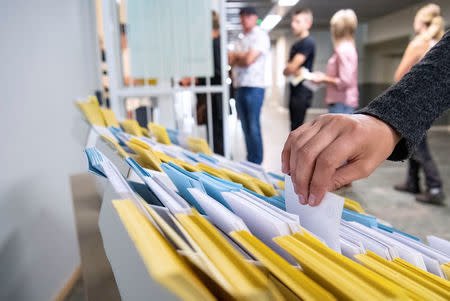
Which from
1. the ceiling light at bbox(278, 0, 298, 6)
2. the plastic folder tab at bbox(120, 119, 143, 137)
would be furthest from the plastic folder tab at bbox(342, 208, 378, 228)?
the ceiling light at bbox(278, 0, 298, 6)

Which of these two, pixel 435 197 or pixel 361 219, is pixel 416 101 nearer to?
pixel 361 219

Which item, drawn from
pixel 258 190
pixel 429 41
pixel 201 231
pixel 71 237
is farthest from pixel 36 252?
pixel 429 41

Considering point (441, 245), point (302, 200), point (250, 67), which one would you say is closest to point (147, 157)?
point (302, 200)

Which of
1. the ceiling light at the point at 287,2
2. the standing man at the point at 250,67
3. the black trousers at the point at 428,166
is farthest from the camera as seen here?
the ceiling light at the point at 287,2

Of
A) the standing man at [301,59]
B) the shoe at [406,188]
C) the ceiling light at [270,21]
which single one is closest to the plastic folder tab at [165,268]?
the standing man at [301,59]

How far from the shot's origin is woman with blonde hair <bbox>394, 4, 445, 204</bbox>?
2.31 m

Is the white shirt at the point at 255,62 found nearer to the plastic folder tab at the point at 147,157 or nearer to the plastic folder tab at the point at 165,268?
the plastic folder tab at the point at 147,157

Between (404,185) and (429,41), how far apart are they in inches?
50.1

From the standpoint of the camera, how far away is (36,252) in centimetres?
134

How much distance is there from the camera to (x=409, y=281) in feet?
1.13

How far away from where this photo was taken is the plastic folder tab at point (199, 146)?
92 centimetres

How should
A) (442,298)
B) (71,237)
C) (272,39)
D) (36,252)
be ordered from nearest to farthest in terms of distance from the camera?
(442,298)
(36,252)
(71,237)
(272,39)

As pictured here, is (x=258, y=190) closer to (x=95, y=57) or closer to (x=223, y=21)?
(x=223, y=21)

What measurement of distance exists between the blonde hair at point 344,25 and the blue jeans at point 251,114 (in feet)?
2.54
